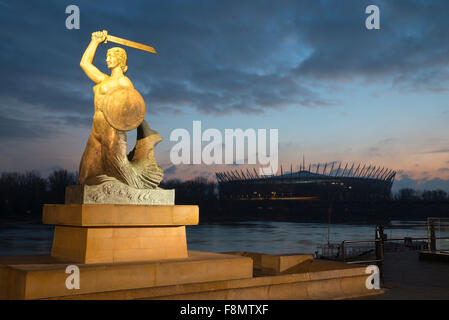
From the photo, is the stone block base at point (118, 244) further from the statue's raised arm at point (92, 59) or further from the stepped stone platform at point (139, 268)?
the statue's raised arm at point (92, 59)

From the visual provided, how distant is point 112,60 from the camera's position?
298 inches

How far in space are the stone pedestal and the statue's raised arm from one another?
240 cm

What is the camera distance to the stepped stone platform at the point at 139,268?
5449mm

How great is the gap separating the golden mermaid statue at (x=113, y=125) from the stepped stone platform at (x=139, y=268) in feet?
2.55

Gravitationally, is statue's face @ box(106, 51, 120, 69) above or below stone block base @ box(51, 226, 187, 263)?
above

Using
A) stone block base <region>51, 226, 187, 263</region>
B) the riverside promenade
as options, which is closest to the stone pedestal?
stone block base <region>51, 226, 187, 263</region>

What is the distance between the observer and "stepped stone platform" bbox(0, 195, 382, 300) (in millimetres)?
5449

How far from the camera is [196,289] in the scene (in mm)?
5957

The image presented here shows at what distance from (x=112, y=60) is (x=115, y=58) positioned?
7cm

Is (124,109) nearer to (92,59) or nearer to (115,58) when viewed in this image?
(115,58)

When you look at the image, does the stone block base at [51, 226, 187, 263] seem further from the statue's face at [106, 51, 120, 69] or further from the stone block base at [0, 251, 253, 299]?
the statue's face at [106, 51, 120, 69]

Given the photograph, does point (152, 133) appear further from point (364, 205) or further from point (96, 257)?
point (364, 205)
